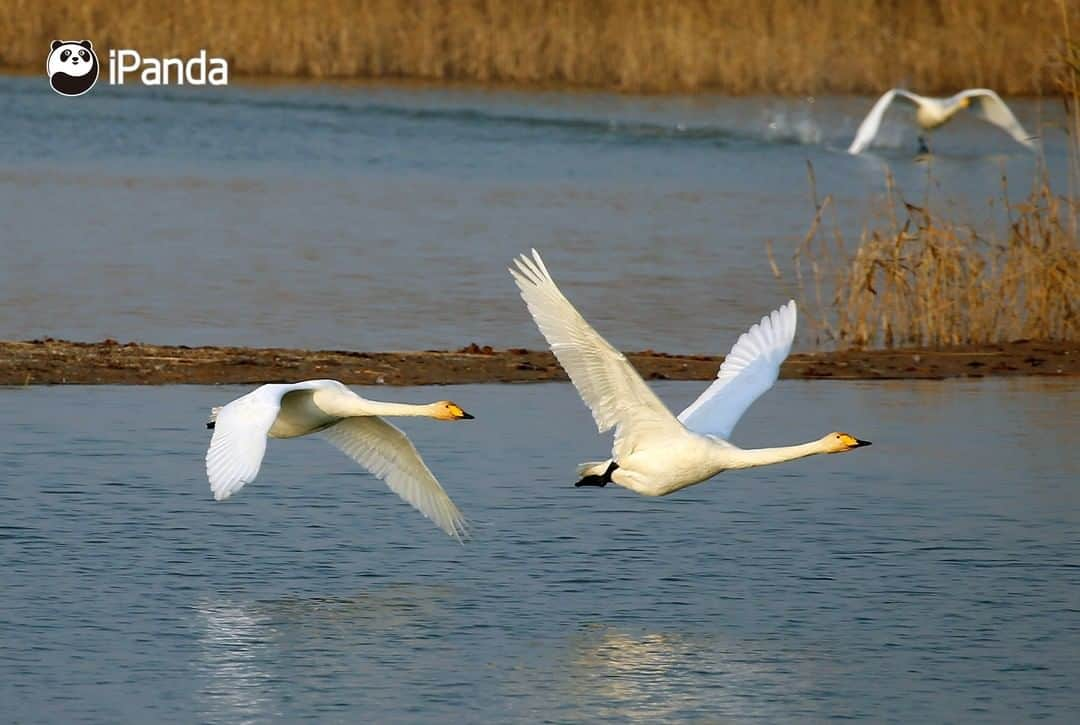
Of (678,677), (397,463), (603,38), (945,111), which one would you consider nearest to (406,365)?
(397,463)

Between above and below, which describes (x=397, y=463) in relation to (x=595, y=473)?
below

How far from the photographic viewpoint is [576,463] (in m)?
11.0

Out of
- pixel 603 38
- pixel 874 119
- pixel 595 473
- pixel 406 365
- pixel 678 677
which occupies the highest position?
pixel 603 38

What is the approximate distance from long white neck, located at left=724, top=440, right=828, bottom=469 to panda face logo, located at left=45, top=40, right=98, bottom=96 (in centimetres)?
2443

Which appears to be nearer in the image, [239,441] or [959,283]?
[239,441]

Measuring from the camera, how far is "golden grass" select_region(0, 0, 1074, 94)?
30.6 m

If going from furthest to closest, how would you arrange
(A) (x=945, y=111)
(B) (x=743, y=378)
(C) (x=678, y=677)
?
(A) (x=945, y=111) → (B) (x=743, y=378) → (C) (x=678, y=677)

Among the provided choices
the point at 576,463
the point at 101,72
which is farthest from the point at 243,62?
the point at 576,463

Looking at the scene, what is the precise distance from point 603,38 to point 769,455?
908 inches

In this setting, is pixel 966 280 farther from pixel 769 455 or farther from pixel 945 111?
pixel 945 111

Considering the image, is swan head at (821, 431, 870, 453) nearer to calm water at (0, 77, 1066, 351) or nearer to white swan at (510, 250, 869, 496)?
white swan at (510, 250, 869, 496)

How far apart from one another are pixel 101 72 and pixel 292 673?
27.6 meters

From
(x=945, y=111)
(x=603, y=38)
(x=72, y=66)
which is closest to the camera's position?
(x=945, y=111)

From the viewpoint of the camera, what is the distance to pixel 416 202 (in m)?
24.3
